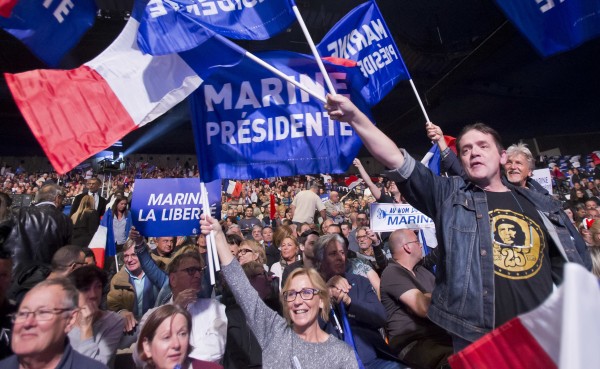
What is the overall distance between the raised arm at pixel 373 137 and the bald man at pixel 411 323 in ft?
4.11

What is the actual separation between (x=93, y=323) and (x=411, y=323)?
2.06m

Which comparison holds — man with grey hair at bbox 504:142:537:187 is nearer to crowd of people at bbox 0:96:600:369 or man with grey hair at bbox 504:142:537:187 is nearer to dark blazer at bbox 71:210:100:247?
crowd of people at bbox 0:96:600:369

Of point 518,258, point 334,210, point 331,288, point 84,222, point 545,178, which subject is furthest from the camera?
point 334,210

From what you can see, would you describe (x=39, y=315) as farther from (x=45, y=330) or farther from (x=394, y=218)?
(x=394, y=218)

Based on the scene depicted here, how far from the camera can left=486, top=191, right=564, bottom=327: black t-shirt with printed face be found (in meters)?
1.60

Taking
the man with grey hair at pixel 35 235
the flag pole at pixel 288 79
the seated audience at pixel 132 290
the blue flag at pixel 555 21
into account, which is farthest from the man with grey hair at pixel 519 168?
the man with grey hair at pixel 35 235

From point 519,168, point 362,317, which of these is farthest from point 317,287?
point 519,168

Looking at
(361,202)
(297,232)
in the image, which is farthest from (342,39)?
(361,202)

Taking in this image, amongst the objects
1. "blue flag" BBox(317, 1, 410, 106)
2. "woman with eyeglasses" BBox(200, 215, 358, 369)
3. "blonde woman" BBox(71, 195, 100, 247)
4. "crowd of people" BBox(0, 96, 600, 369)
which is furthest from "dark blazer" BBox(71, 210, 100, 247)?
"blue flag" BBox(317, 1, 410, 106)

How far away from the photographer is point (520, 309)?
159 centimetres

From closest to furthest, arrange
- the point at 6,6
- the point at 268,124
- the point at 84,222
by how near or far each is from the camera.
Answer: the point at 6,6
the point at 268,124
the point at 84,222

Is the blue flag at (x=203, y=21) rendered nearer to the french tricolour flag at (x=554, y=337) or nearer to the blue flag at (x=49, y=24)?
the blue flag at (x=49, y=24)

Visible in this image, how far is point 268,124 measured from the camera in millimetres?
3156

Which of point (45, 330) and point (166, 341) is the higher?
point (45, 330)
